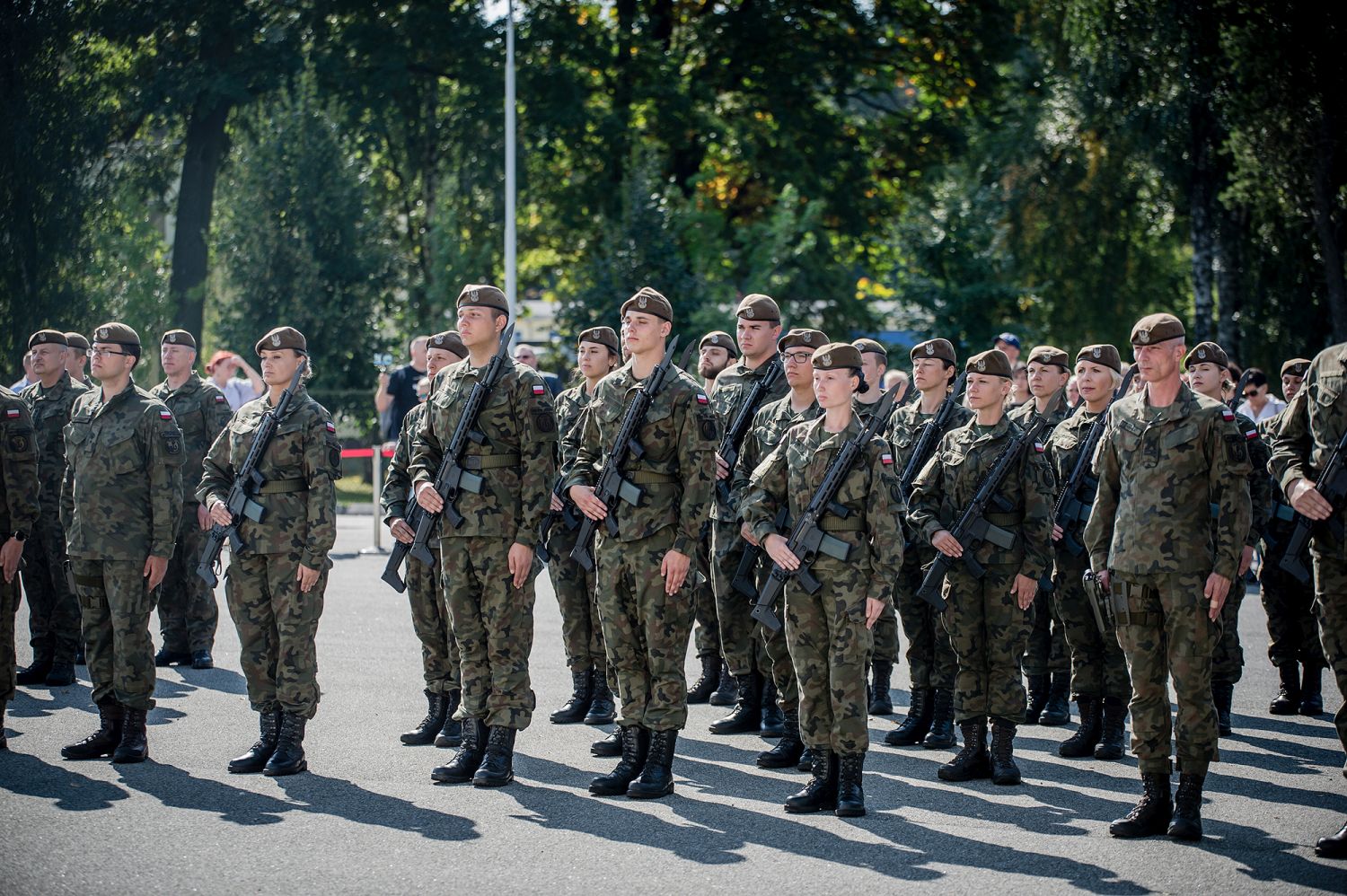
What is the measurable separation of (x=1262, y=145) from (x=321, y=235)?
16408mm

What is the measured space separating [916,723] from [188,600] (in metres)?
5.55

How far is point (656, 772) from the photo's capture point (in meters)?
7.10

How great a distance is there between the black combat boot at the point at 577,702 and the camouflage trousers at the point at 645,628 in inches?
69.5

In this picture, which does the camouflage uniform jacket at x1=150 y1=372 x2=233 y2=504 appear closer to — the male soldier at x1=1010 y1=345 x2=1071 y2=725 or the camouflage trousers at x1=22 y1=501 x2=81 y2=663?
the camouflage trousers at x1=22 y1=501 x2=81 y2=663

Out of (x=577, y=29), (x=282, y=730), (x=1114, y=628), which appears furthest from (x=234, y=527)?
(x=577, y=29)

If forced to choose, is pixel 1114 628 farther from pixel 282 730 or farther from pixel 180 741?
pixel 180 741

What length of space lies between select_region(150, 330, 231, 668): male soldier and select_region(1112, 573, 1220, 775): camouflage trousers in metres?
6.63

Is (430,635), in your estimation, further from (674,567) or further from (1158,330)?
(1158,330)

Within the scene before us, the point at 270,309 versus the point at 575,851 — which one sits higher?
the point at 270,309

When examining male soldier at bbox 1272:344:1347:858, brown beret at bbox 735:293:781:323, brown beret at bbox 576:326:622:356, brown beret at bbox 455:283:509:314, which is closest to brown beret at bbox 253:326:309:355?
brown beret at bbox 455:283:509:314

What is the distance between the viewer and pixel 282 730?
7574 millimetres

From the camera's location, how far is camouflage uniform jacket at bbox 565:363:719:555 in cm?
710

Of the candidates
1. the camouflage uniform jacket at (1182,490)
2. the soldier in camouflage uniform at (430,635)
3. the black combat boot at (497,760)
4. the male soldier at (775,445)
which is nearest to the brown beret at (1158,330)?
the camouflage uniform jacket at (1182,490)

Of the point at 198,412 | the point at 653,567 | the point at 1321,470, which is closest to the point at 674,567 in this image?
the point at 653,567
